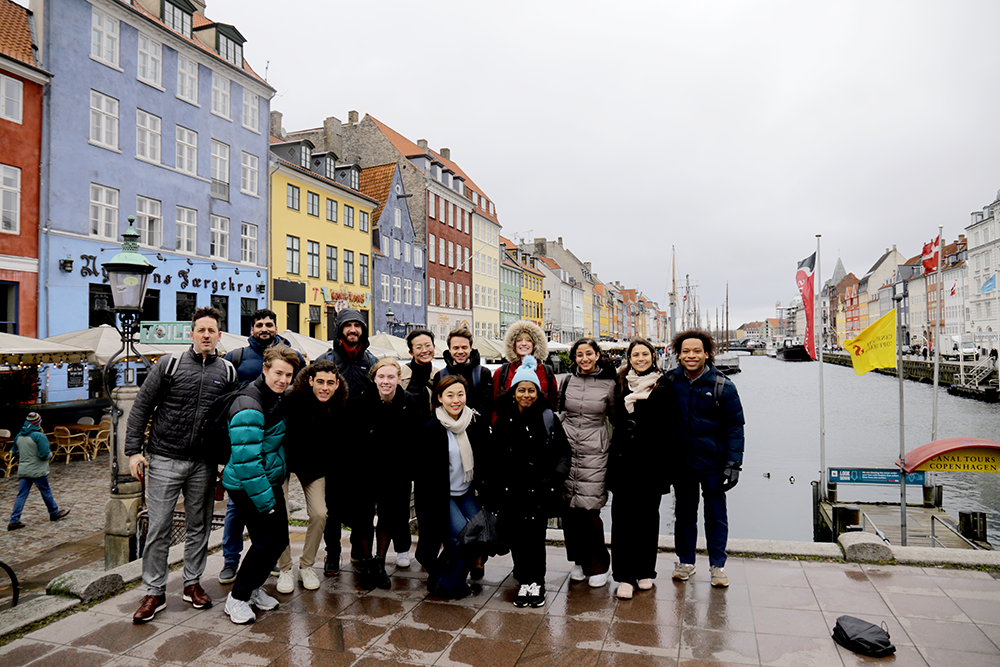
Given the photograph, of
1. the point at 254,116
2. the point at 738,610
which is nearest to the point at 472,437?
the point at 738,610

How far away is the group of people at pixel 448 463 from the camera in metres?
4.53

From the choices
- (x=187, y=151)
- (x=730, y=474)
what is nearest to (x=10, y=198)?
(x=187, y=151)

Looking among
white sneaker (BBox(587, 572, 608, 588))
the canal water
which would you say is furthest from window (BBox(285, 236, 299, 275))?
white sneaker (BBox(587, 572, 608, 588))

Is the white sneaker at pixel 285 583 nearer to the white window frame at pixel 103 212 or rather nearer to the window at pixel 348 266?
the white window frame at pixel 103 212

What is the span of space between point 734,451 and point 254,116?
26575 mm

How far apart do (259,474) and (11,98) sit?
18424 millimetres

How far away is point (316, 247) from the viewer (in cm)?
3009

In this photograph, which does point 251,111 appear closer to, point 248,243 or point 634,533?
point 248,243

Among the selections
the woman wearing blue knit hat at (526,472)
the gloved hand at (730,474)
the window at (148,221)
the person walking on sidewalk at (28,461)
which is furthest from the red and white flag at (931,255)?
the window at (148,221)

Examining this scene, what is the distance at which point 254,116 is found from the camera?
86.9 feet

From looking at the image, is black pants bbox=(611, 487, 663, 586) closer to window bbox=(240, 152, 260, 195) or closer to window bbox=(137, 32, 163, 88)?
window bbox=(137, 32, 163, 88)

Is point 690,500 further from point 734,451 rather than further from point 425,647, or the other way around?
point 425,647

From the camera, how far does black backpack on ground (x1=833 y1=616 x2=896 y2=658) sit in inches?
153

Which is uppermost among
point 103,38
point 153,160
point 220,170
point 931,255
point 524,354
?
point 103,38
